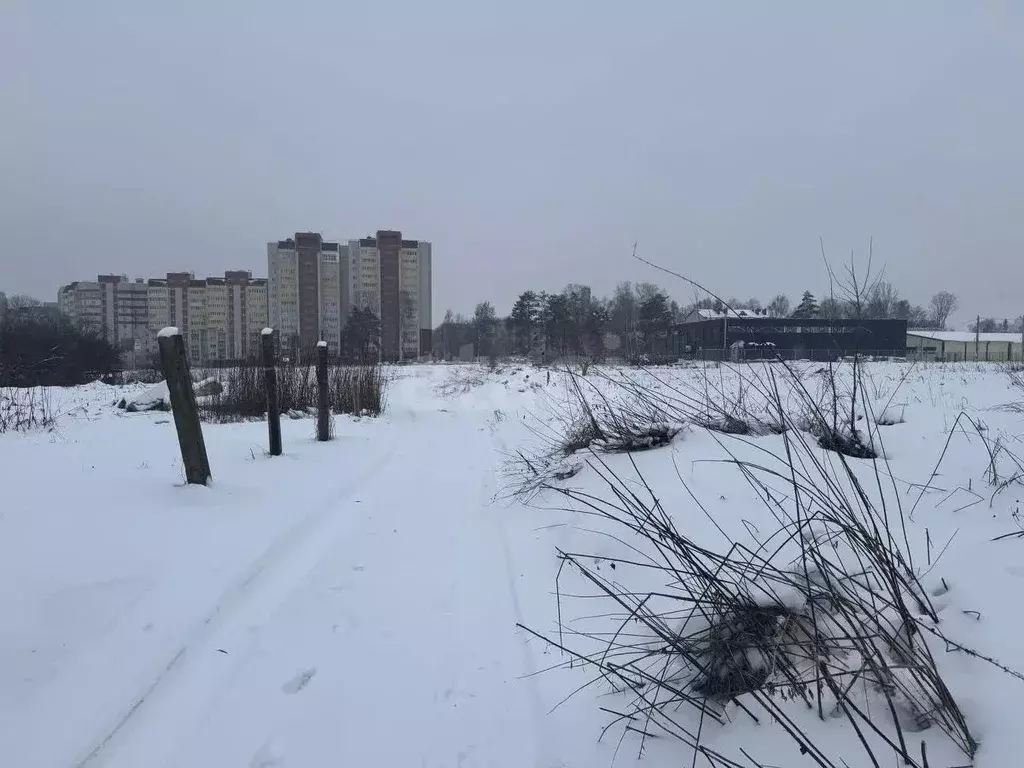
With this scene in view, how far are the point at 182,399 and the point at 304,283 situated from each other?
61657 millimetres

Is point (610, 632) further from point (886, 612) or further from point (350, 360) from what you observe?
point (350, 360)

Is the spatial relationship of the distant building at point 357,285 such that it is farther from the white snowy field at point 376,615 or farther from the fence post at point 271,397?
the white snowy field at point 376,615

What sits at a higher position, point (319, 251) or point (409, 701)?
point (319, 251)

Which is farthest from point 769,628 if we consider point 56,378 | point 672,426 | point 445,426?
point 56,378

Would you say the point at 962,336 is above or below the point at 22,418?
above

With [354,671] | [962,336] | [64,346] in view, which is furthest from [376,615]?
[962,336]

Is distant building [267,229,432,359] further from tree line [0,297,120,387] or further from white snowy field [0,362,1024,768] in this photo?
white snowy field [0,362,1024,768]

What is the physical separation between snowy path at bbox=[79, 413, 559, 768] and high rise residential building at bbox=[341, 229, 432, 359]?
6643cm

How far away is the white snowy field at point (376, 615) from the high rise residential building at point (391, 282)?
65760 millimetres

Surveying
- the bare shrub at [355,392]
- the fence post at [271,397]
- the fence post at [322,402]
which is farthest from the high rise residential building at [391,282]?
the fence post at [271,397]

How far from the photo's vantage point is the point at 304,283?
62.8 meters

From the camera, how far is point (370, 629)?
130 inches

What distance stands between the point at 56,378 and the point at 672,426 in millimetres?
31641

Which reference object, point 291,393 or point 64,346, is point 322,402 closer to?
point 291,393
